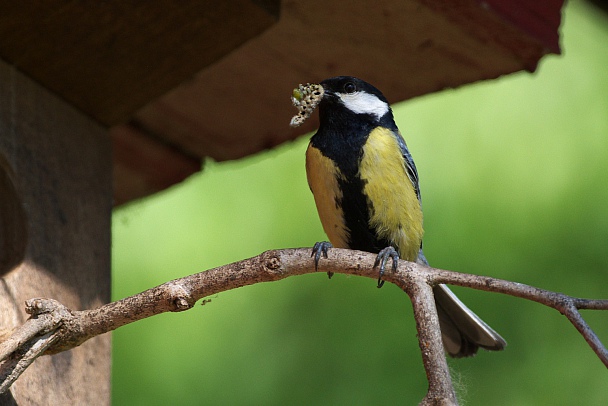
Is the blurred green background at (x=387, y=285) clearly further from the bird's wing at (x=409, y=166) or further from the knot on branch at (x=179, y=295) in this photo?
the knot on branch at (x=179, y=295)

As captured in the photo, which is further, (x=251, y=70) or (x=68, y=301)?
(x=251, y=70)

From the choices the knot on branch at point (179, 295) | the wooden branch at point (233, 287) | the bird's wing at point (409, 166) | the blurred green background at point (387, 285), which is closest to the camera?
the wooden branch at point (233, 287)

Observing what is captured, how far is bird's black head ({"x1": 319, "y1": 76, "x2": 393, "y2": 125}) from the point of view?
250cm

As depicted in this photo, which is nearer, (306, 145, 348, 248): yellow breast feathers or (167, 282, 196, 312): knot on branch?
(167, 282, 196, 312): knot on branch

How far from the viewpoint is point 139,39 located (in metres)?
2.28

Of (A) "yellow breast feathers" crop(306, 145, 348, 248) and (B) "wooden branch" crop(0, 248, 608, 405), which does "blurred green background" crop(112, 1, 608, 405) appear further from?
(B) "wooden branch" crop(0, 248, 608, 405)

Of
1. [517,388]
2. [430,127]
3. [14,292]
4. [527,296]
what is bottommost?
[527,296]

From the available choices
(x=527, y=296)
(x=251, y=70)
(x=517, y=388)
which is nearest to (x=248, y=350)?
(x=517, y=388)

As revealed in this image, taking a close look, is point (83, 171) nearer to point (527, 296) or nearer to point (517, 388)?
point (527, 296)

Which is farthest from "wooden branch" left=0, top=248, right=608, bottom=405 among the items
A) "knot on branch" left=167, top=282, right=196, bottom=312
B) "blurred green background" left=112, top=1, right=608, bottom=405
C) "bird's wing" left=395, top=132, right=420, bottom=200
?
"blurred green background" left=112, top=1, right=608, bottom=405

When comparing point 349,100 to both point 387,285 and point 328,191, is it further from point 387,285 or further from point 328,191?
point 387,285

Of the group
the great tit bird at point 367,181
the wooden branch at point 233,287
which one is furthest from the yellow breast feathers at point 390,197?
the wooden branch at point 233,287

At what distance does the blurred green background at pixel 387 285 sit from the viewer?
136 inches

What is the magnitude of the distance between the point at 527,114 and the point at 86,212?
7.84 ft
